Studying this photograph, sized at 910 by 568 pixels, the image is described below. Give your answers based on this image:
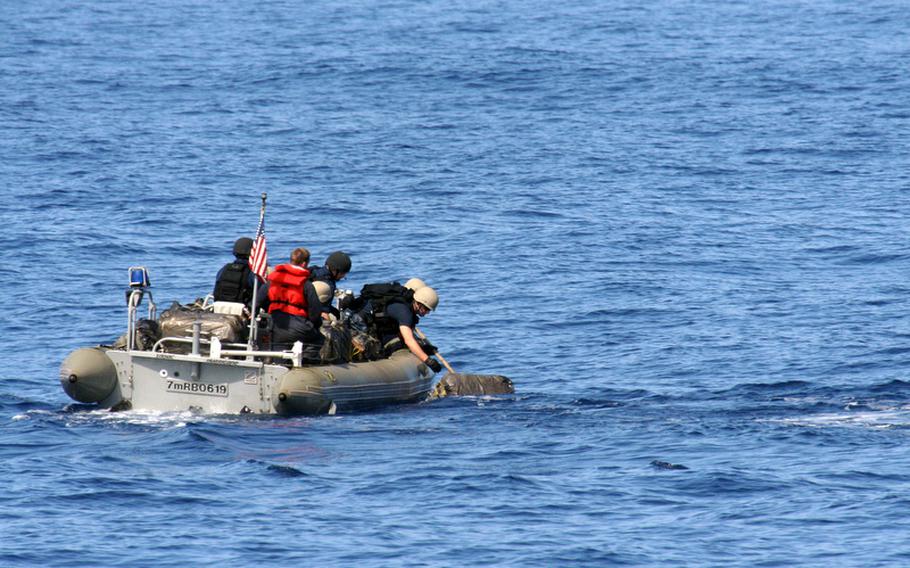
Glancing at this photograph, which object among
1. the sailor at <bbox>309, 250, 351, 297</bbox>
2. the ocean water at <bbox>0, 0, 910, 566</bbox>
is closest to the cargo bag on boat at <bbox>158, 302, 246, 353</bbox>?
the ocean water at <bbox>0, 0, 910, 566</bbox>

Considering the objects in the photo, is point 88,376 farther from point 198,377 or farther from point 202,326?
point 202,326

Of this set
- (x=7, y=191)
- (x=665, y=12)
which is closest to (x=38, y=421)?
(x=7, y=191)

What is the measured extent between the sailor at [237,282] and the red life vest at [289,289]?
861 millimetres

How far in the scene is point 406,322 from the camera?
77.4ft

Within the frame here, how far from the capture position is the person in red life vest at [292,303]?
21.4 metres

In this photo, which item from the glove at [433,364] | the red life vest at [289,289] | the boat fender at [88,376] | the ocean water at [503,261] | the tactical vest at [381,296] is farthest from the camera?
the tactical vest at [381,296]

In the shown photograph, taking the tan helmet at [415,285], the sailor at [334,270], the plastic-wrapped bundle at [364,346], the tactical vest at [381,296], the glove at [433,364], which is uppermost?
the sailor at [334,270]

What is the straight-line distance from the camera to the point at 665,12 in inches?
3017

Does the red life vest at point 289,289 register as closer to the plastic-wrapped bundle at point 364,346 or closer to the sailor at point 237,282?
the sailor at point 237,282

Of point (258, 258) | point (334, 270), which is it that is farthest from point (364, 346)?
point (258, 258)

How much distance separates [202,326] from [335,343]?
1.77m

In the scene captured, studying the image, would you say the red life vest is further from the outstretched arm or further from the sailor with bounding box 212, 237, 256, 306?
the outstretched arm

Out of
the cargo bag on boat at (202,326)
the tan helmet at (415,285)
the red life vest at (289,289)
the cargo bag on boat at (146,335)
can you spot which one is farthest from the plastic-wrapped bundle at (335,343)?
the cargo bag on boat at (146,335)

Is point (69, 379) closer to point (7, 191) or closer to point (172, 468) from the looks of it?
point (172, 468)
